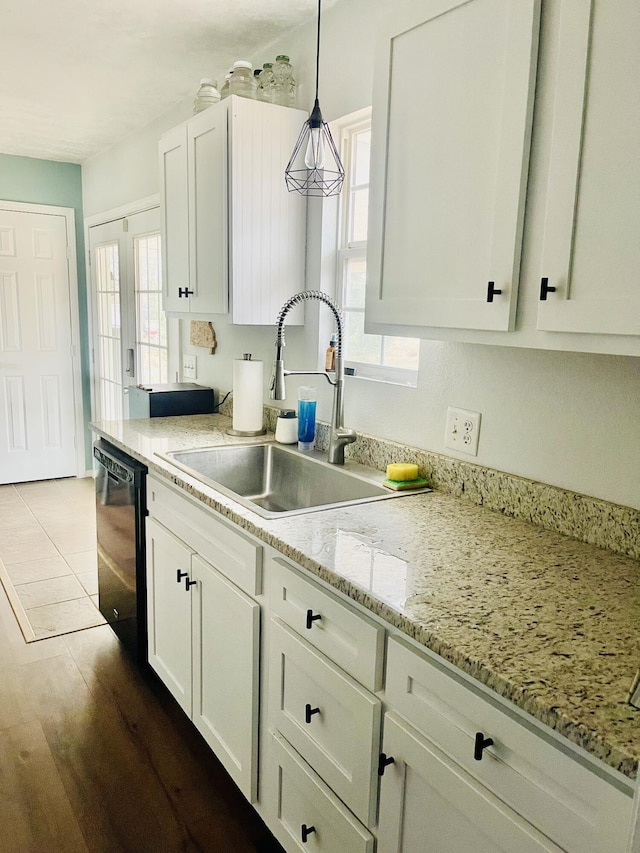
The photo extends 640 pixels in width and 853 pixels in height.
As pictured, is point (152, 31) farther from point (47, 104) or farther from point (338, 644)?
point (338, 644)

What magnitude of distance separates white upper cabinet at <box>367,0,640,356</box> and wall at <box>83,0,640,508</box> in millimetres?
291

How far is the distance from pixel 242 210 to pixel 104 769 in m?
1.89

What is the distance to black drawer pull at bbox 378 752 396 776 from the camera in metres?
1.13

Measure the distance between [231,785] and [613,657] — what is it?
140 centimetres

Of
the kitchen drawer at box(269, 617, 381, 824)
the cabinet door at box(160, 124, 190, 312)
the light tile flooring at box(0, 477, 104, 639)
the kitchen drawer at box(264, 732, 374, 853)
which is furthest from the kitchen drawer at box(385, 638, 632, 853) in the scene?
the light tile flooring at box(0, 477, 104, 639)

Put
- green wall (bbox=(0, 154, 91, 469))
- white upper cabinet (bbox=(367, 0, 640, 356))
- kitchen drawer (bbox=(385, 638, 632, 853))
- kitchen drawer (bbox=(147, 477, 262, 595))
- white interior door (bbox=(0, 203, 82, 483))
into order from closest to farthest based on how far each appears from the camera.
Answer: kitchen drawer (bbox=(385, 638, 632, 853)) < white upper cabinet (bbox=(367, 0, 640, 356)) < kitchen drawer (bbox=(147, 477, 262, 595)) < green wall (bbox=(0, 154, 91, 469)) < white interior door (bbox=(0, 203, 82, 483))

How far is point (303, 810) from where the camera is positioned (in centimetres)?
142

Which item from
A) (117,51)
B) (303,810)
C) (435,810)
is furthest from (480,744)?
(117,51)

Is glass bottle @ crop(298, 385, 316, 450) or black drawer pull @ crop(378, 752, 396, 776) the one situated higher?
glass bottle @ crop(298, 385, 316, 450)

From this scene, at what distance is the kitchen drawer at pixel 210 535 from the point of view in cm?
155

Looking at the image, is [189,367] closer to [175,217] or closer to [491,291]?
[175,217]

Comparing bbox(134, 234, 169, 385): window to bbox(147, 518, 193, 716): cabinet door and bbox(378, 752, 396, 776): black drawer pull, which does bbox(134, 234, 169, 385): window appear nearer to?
bbox(147, 518, 193, 716): cabinet door

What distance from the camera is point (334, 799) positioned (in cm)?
130

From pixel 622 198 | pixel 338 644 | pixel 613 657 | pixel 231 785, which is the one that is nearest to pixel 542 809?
pixel 613 657
